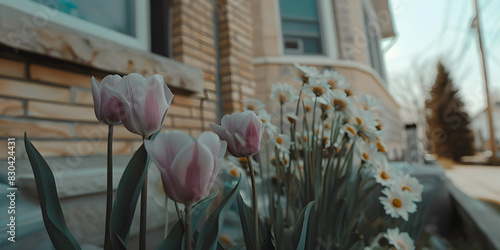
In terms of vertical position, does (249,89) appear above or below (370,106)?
above

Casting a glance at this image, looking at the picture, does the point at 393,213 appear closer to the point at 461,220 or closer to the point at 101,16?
the point at 101,16

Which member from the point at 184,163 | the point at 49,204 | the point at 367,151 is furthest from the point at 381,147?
the point at 49,204

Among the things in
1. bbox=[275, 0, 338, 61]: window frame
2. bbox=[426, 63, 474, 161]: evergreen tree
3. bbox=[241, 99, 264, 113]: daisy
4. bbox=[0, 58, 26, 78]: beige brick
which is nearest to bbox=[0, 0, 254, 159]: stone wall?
bbox=[0, 58, 26, 78]: beige brick

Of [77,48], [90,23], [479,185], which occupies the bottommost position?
[479,185]

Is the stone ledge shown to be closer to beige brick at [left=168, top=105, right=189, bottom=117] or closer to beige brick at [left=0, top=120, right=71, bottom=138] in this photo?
beige brick at [left=168, top=105, right=189, bottom=117]

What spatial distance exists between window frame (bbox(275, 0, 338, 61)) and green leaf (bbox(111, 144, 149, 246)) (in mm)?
2952

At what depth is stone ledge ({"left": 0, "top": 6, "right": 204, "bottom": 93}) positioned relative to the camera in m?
0.94

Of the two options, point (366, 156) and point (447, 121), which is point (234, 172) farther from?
point (447, 121)

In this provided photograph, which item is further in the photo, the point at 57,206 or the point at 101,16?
the point at 101,16

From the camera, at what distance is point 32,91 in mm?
1030

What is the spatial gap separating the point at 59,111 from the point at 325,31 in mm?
3167

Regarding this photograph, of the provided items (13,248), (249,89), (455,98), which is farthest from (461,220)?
(455,98)

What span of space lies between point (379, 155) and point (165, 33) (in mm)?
1522

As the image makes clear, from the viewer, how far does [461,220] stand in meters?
2.07
